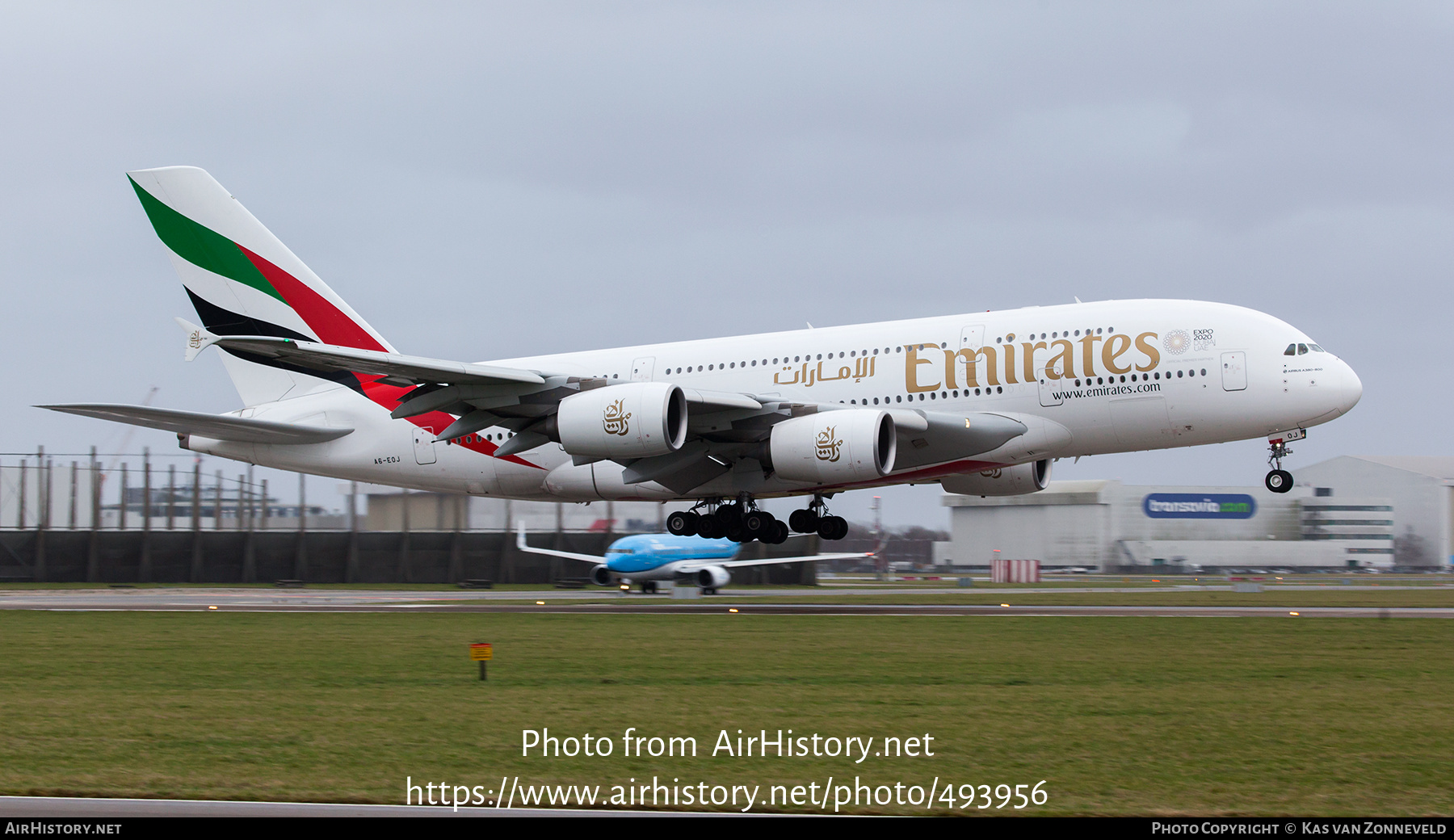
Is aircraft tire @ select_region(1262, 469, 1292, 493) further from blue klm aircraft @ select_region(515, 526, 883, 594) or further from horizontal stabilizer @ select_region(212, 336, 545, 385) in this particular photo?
blue klm aircraft @ select_region(515, 526, 883, 594)

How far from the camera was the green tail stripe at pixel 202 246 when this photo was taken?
37.2 metres

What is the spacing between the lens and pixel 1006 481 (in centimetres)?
3653

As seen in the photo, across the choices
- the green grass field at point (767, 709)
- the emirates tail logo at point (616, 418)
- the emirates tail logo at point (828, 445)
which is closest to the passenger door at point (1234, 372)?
the green grass field at point (767, 709)

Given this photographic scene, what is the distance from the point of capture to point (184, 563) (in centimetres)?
6850

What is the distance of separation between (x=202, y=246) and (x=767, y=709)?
1049 inches

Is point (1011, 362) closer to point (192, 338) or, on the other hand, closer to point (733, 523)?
point (733, 523)

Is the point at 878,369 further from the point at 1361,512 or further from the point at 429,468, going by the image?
the point at 1361,512

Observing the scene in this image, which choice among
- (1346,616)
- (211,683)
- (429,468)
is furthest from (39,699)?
(1346,616)

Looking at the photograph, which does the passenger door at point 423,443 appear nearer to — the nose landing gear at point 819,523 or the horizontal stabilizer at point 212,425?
the horizontal stabilizer at point 212,425

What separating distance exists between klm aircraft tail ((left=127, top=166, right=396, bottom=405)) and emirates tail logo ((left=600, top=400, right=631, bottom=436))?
9.64 metres

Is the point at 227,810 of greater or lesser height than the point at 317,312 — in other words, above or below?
below

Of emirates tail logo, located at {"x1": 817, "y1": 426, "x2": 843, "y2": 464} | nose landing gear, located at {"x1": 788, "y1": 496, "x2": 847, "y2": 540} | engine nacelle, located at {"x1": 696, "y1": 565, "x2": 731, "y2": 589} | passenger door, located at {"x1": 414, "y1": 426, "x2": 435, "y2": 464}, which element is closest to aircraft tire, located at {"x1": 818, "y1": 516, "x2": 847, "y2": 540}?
nose landing gear, located at {"x1": 788, "y1": 496, "x2": 847, "y2": 540}

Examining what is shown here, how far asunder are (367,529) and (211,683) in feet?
153

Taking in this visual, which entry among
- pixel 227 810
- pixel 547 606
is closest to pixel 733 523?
pixel 547 606
